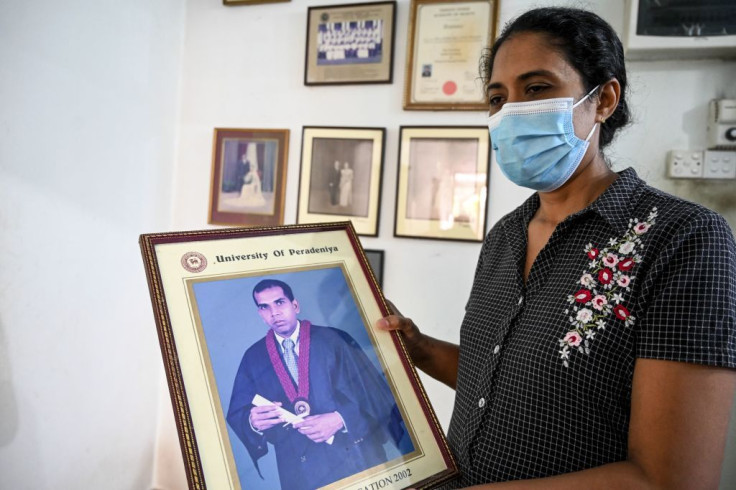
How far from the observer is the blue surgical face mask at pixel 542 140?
888mm

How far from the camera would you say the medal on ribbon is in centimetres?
78

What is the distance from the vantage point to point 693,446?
2.11 ft

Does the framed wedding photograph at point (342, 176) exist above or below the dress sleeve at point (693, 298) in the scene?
above

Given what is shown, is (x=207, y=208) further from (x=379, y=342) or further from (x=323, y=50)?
(x=379, y=342)

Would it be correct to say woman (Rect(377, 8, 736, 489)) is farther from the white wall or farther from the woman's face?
the white wall

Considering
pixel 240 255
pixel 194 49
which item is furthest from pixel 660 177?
pixel 194 49

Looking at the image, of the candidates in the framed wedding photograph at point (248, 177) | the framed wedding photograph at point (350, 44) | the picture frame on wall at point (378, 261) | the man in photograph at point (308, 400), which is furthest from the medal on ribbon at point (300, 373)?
the framed wedding photograph at point (350, 44)

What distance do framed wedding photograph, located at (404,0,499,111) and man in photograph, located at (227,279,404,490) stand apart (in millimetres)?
1170

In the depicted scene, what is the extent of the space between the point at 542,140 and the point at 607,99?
0.47ft

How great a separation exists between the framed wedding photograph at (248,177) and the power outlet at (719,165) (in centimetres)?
142

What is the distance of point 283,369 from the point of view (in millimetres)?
805

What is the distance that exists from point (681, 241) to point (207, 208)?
68.6 inches

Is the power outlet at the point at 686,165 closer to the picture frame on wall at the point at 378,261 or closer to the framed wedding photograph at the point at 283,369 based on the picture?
the picture frame on wall at the point at 378,261

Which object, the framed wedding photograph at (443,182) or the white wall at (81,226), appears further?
the framed wedding photograph at (443,182)
